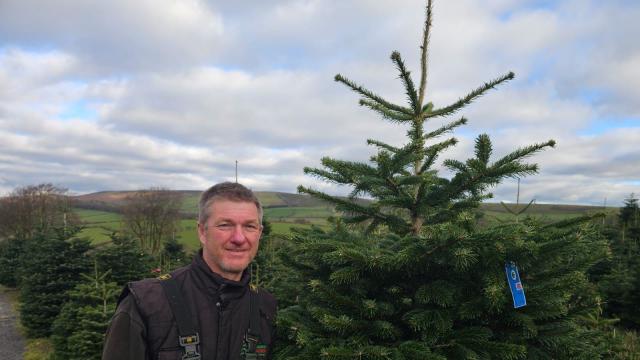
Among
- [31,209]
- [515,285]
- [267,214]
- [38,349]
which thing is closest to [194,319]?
[515,285]

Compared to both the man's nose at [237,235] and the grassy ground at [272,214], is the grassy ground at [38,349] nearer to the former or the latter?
the man's nose at [237,235]

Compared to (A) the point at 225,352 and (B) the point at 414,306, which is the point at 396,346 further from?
(A) the point at 225,352

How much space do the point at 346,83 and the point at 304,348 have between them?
7.67 feet

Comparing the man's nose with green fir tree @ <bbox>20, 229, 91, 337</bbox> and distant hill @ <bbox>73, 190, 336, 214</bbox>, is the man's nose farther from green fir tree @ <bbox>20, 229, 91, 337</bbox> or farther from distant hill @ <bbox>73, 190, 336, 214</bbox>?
distant hill @ <bbox>73, 190, 336, 214</bbox>

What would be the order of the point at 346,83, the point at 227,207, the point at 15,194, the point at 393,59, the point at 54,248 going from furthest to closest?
the point at 15,194 < the point at 54,248 < the point at 346,83 < the point at 393,59 < the point at 227,207

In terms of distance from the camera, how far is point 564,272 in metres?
2.60

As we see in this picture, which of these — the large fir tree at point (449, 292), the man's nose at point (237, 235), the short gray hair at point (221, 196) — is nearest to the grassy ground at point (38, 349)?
the short gray hair at point (221, 196)

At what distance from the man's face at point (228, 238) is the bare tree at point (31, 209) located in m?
41.7

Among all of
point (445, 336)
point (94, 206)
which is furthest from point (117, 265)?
point (94, 206)

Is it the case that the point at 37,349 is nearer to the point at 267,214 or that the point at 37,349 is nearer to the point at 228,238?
the point at 228,238

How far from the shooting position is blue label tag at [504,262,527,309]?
91.4 inches

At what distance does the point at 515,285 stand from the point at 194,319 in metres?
1.92

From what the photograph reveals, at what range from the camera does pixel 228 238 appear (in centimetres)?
269

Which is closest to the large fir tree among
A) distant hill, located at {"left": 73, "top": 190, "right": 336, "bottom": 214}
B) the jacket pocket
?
the jacket pocket
